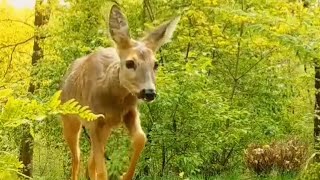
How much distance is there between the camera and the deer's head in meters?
5.46

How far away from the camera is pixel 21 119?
1.86 m

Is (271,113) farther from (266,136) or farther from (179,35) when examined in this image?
(179,35)

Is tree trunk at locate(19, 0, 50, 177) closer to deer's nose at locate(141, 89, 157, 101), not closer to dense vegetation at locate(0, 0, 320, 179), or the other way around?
dense vegetation at locate(0, 0, 320, 179)

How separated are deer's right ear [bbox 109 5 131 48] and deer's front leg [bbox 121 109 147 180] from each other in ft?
2.15

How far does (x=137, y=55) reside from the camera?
18.7 feet

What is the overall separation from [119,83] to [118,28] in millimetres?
497

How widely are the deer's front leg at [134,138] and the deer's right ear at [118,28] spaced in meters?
0.66

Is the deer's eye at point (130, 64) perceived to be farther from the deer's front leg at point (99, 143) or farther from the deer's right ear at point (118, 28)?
the deer's front leg at point (99, 143)

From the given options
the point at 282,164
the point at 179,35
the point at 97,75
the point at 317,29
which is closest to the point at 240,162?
the point at 282,164

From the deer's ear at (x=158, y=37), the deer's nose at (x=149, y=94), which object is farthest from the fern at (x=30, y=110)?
the deer's ear at (x=158, y=37)

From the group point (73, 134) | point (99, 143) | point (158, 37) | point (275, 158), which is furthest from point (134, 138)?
point (275, 158)

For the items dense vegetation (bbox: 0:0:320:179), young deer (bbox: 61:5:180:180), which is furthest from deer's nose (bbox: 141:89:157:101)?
dense vegetation (bbox: 0:0:320:179)

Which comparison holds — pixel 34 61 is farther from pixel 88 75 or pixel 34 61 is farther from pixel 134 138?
pixel 134 138

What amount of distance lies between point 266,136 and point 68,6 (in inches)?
153
